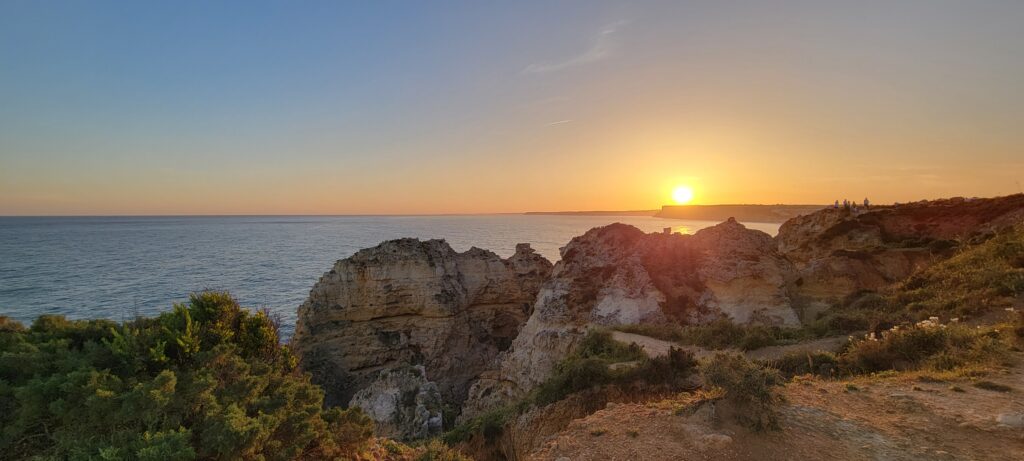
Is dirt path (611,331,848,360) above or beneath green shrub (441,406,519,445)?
above

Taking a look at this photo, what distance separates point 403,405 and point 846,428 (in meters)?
14.7

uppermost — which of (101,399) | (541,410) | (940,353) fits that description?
(101,399)

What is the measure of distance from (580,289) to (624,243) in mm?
3639

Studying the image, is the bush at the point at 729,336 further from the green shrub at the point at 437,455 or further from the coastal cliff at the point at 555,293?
the green shrub at the point at 437,455

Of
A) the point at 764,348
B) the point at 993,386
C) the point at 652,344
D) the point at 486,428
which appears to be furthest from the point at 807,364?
the point at 486,428

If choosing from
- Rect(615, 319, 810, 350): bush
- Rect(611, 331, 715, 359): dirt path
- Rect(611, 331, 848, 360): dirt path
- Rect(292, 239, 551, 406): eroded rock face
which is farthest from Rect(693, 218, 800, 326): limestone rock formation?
Rect(292, 239, 551, 406): eroded rock face

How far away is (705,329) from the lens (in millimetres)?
15320

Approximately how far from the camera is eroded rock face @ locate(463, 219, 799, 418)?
59.2ft

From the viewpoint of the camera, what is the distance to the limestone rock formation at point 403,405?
1593cm

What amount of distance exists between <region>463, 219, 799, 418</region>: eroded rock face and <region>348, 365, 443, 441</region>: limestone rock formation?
70.7 inches

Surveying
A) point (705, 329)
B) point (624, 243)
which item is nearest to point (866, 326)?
point (705, 329)

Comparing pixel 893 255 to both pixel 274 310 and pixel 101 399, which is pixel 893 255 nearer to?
pixel 101 399

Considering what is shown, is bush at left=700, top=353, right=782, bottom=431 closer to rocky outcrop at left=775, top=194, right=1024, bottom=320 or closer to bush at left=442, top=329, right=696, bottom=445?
bush at left=442, top=329, right=696, bottom=445

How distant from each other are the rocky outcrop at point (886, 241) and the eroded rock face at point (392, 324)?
60.2ft
